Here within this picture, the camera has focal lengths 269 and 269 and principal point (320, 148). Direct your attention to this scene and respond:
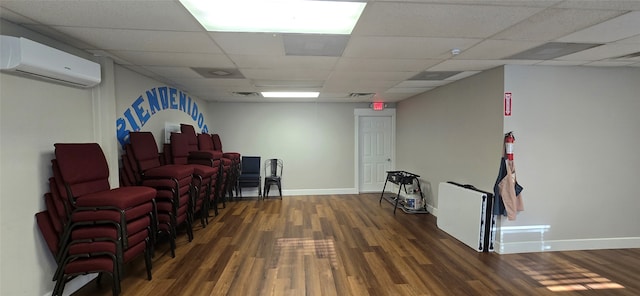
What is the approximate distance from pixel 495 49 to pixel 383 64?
106 cm

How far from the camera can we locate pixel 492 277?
265 cm

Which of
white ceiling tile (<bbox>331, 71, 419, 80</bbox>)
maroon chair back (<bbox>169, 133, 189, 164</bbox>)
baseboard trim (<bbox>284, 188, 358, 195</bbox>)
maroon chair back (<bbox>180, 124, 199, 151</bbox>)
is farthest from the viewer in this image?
baseboard trim (<bbox>284, 188, 358, 195</bbox>)

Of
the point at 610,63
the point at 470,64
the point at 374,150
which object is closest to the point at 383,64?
the point at 470,64

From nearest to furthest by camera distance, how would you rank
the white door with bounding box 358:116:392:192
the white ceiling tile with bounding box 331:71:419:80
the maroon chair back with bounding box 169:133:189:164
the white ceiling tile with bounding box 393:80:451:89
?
1. the white ceiling tile with bounding box 331:71:419:80
2. the maroon chair back with bounding box 169:133:189:164
3. the white ceiling tile with bounding box 393:80:451:89
4. the white door with bounding box 358:116:392:192

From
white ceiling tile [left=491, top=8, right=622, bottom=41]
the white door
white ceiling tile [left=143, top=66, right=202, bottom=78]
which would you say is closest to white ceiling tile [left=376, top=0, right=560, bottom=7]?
white ceiling tile [left=491, top=8, right=622, bottom=41]

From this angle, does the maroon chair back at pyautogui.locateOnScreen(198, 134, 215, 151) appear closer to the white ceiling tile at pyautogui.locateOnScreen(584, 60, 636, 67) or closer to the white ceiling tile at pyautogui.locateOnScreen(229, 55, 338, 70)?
the white ceiling tile at pyautogui.locateOnScreen(229, 55, 338, 70)

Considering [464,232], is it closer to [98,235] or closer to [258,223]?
[258,223]

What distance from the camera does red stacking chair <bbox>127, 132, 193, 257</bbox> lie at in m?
2.97

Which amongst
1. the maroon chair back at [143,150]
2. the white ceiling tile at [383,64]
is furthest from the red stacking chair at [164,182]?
the white ceiling tile at [383,64]

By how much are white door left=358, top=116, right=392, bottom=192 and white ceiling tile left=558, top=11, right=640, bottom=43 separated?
446 cm

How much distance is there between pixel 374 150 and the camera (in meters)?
6.74

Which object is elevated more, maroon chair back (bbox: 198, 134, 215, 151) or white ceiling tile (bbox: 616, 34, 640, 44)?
white ceiling tile (bbox: 616, 34, 640, 44)

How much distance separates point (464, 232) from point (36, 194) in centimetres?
439

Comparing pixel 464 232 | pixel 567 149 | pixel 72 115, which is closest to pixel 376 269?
pixel 464 232
